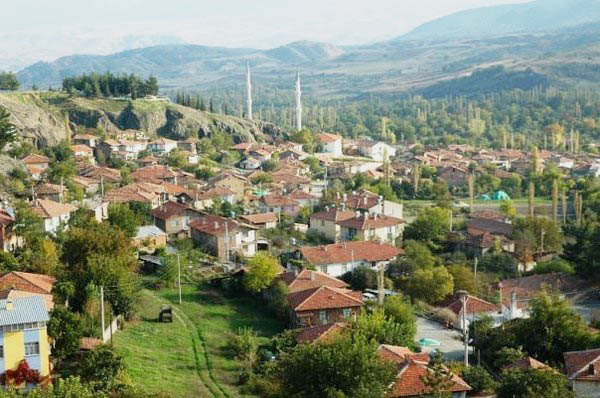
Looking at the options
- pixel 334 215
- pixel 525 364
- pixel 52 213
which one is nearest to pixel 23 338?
pixel 525 364

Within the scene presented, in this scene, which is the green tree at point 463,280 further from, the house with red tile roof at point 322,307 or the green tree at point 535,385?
the green tree at point 535,385

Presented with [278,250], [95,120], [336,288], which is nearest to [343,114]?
[95,120]

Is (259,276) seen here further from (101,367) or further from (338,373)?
(338,373)

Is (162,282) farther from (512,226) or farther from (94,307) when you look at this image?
(512,226)

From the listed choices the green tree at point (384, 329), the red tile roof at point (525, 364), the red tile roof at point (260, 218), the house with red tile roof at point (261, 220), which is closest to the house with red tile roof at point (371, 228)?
the house with red tile roof at point (261, 220)

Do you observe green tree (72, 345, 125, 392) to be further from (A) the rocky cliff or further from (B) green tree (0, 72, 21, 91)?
(B) green tree (0, 72, 21, 91)

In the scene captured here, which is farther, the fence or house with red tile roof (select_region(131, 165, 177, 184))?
house with red tile roof (select_region(131, 165, 177, 184))

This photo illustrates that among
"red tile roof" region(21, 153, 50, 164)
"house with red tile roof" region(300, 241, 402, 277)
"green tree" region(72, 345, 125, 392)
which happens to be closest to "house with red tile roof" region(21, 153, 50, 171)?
"red tile roof" region(21, 153, 50, 164)
